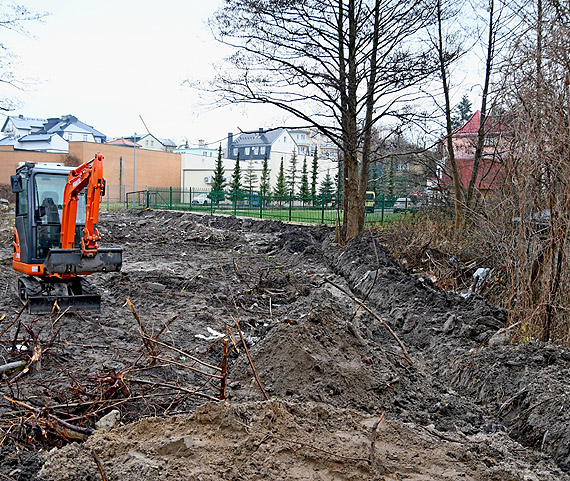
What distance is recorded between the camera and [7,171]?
174 ft

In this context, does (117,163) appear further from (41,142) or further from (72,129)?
(72,129)

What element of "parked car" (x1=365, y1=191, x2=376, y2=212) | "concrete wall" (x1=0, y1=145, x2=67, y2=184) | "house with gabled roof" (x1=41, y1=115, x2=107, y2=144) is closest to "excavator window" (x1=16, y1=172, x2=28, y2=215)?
"parked car" (x1=365, y1=191, x2=376, y2=212)

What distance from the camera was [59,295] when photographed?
33.5 ft

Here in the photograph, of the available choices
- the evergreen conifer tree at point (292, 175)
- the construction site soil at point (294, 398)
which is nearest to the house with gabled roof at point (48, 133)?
the evergreen conifer tree at point (292, 175)

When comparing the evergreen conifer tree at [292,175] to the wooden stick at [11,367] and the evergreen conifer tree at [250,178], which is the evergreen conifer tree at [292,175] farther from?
the wooden stick at [11,367]

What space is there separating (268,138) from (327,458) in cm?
8134

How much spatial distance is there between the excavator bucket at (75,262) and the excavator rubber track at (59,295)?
2.05 feet

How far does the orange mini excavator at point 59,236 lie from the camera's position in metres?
9.59

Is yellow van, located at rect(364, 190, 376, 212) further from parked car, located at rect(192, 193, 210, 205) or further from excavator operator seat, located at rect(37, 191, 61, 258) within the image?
excavator operator seat, located at rect(37, 191, 61, 258)

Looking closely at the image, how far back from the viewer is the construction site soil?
4.12m

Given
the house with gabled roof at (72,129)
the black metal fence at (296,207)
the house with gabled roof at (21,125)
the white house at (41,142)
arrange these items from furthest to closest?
the house with gabled roof at (21,125) < the house with gabled roof at (72,129) < the white house at (41,142) < the black metal fence at (296,207)

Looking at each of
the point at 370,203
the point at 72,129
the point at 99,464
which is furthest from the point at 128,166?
the point at 99,464

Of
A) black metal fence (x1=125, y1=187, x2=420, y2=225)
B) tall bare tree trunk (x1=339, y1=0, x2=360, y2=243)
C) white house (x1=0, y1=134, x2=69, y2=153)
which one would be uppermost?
white house (x1=0, y1=134, x2=69, y2=153)

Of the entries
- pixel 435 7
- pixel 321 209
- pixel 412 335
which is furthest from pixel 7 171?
pixel 412 335
